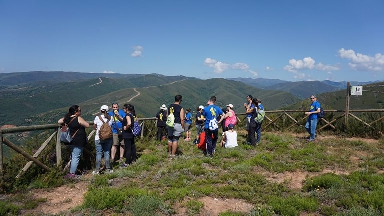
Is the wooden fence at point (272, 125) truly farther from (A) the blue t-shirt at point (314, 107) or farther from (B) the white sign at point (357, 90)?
(A) the blue t-shirt at point (314, 107)

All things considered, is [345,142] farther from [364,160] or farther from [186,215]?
[186,215]

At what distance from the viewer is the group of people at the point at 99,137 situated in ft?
21.9

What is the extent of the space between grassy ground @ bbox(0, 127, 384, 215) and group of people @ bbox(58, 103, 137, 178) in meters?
0.67

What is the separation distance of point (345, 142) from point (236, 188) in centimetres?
766

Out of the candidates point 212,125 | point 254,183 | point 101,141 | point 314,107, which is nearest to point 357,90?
point 314,107

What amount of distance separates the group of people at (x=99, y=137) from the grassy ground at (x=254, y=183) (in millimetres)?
669

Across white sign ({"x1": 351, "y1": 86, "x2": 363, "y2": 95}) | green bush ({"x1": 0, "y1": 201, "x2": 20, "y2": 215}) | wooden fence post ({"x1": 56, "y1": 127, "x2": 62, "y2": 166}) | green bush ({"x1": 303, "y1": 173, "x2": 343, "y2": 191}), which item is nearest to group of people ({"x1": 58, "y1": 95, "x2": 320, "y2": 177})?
wooden fence post ({"x1": 56, "y1": 127, "x2": 62, "y2": 166})

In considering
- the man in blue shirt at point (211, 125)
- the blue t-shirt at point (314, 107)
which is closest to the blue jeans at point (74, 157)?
the man in blue shirt at point (211, 125)

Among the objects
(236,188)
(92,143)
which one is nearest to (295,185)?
(236,188)

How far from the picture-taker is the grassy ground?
4.69 metres

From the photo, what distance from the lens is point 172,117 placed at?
8328 mm

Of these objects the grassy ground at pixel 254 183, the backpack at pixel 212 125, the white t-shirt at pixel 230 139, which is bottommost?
the grassy ground at pixel 254 183

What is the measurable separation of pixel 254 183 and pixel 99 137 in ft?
14.4

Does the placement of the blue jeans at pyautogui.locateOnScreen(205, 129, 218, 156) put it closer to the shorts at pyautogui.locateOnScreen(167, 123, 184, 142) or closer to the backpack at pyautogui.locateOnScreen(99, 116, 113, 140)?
the shorts at pyautogui.locateOnScreen(167, 123, 184, 142)
